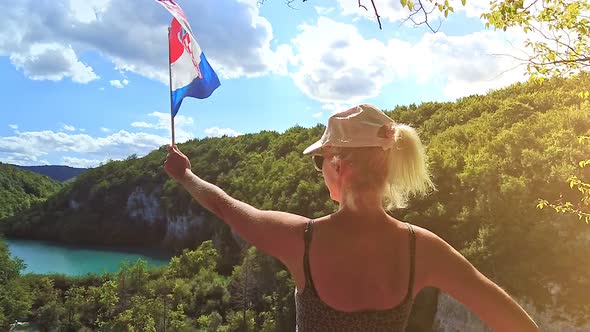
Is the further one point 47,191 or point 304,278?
point 47,191

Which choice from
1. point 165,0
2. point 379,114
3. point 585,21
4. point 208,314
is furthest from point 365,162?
point 208,314

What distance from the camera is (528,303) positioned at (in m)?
18.6

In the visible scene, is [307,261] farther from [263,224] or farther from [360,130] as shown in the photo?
[360,130]

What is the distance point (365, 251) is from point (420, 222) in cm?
2686

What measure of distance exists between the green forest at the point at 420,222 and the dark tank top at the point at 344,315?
5.88 meters

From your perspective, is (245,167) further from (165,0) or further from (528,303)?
(165,0)

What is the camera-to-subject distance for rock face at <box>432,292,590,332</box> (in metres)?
17.3

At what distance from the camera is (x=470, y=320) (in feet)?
66.0

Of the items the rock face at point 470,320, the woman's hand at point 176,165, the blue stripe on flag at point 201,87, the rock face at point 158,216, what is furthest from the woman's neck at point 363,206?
the rock face at point 158,216

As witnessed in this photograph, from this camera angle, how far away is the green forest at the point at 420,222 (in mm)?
19859

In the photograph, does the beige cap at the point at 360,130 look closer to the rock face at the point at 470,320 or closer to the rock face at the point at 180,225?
the rock face at the point at 470,320

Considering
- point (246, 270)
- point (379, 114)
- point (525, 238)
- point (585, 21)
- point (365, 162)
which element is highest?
point (585, 21)

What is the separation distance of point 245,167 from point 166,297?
121ft

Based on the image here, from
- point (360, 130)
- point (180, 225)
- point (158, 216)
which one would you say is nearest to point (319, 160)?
point (360, 130)
